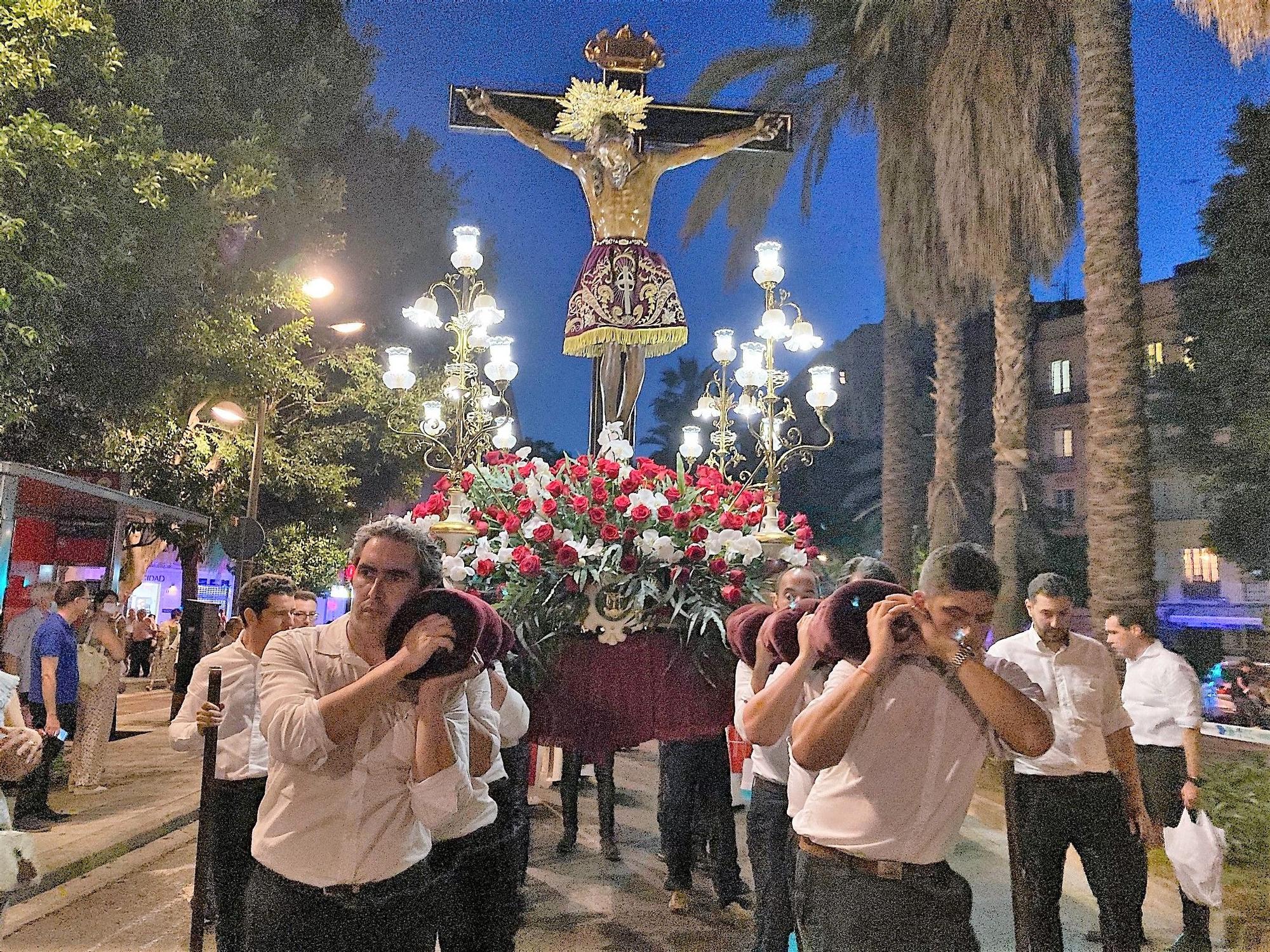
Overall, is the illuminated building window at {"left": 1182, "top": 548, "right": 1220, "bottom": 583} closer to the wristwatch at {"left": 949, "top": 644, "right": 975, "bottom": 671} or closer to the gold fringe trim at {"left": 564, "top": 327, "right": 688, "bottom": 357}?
the gold fringe trim at {"left": 564, "top": 327, "right": 688, "bottom": 357}

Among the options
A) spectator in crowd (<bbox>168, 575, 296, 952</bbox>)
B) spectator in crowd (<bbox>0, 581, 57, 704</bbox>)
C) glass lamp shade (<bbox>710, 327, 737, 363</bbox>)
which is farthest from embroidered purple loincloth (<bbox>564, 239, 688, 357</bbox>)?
spectator in crowd (<bbox>0, 581, 57, 704</bbox>)

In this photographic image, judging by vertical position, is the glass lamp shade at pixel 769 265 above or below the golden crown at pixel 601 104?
below

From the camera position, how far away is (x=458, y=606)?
2158 mm

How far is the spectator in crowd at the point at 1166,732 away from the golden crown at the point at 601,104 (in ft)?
14.9

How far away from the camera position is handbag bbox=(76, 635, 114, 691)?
834 cm

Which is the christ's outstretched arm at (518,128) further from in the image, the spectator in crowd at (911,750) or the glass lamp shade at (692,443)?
the spectator in crowd at (911,750)

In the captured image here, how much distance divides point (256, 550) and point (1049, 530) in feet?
59.9

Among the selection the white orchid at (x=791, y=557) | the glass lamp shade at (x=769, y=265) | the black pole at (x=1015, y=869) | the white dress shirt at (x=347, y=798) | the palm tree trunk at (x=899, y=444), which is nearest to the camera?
the white dress shirt at (x=347, y=798)

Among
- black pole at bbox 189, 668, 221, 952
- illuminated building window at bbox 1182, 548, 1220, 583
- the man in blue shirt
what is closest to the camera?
black pole at bbox 189, 668, 221, 952

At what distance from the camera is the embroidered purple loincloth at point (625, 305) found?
661 cm

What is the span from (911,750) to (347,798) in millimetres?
1358

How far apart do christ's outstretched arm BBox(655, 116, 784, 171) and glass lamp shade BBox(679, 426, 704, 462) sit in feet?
6.54

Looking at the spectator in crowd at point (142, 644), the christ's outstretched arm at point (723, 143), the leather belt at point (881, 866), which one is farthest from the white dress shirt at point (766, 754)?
the spectator in crowd at point (142, 644)

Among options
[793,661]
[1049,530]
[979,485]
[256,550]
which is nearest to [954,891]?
[793,661]
